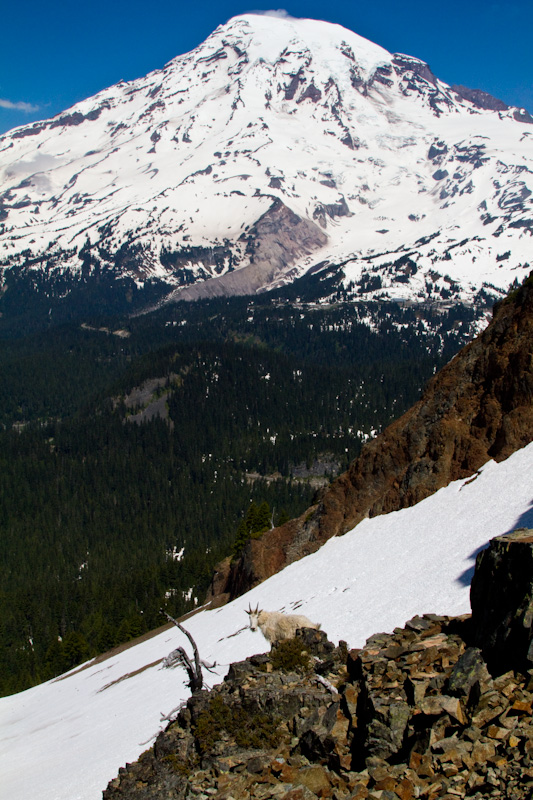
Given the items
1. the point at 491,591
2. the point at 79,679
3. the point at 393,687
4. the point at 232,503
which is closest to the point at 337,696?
the point at 393,687

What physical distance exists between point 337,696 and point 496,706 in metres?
6.00

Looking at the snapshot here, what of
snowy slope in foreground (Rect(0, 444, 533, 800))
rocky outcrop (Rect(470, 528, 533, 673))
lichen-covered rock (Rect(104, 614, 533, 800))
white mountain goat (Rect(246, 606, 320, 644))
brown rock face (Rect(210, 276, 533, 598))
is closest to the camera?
lichen-covered rock (Rect(104, 614, 533, 800))

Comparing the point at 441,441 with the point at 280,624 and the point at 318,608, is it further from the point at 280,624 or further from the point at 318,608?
the point at 280,624

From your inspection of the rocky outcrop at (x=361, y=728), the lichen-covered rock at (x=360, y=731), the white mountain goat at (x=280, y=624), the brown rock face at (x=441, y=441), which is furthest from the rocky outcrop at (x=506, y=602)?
the brown rock face at (x=441, y=441)

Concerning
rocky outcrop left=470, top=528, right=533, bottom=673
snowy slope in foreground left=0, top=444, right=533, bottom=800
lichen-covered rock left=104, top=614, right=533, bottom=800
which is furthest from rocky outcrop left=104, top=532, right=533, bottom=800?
snowy slope in foreground left=0, top=444, right=533, bottom=800

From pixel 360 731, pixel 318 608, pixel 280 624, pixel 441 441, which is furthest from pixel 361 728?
pixel 441 441

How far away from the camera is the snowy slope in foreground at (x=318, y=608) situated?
27.7 m

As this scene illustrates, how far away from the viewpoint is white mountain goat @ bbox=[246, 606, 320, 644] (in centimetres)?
2592

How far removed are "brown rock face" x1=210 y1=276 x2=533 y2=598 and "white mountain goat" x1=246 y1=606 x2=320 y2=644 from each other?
19.3 meters

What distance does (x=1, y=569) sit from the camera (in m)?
145

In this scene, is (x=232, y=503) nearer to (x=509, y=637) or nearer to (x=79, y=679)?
(x=79, y=679)

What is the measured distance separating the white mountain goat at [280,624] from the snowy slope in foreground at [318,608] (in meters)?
2.04

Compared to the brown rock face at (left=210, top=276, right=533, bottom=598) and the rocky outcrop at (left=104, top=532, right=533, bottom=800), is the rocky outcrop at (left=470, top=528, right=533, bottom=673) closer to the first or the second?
the rocky outcrop at (left=104, top=532, right=533, bottom=800)

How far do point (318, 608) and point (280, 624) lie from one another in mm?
7398
